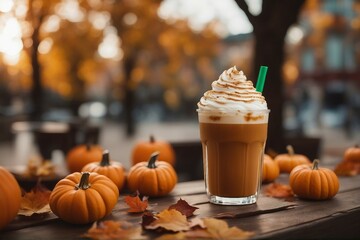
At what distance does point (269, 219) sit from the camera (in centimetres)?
170

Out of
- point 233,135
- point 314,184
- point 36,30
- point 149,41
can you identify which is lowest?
point 314,184

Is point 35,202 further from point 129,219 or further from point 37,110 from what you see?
point 37,110

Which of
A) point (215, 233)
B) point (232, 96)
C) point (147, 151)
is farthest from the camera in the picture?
point (147, 151)

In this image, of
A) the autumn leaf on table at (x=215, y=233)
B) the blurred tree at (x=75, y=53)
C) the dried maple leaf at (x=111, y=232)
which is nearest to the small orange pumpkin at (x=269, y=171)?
the autumn leaf on table at (x=215, y=233)

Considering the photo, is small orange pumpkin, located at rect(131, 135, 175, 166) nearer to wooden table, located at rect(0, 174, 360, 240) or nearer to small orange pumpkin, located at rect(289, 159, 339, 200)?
wooden table, located at rect(0, 174, 360, 240)

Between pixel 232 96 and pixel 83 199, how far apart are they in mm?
781

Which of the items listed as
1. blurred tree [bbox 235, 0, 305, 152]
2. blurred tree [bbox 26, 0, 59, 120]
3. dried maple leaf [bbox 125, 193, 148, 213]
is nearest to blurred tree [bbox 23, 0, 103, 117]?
blurred tree [bbox 26, 0, 59, 120]

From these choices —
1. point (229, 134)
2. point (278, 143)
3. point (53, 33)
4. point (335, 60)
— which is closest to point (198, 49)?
point (53, 33)

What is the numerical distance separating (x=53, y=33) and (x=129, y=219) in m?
14.8

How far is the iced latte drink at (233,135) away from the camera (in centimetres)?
194

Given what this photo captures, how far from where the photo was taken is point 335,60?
33.8 m

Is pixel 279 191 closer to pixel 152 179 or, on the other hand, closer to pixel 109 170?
pixel 152 179

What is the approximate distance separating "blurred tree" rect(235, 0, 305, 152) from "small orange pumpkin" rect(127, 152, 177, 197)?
2.26 metres

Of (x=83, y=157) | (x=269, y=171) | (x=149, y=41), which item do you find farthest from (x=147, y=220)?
(x=149, y=41)
